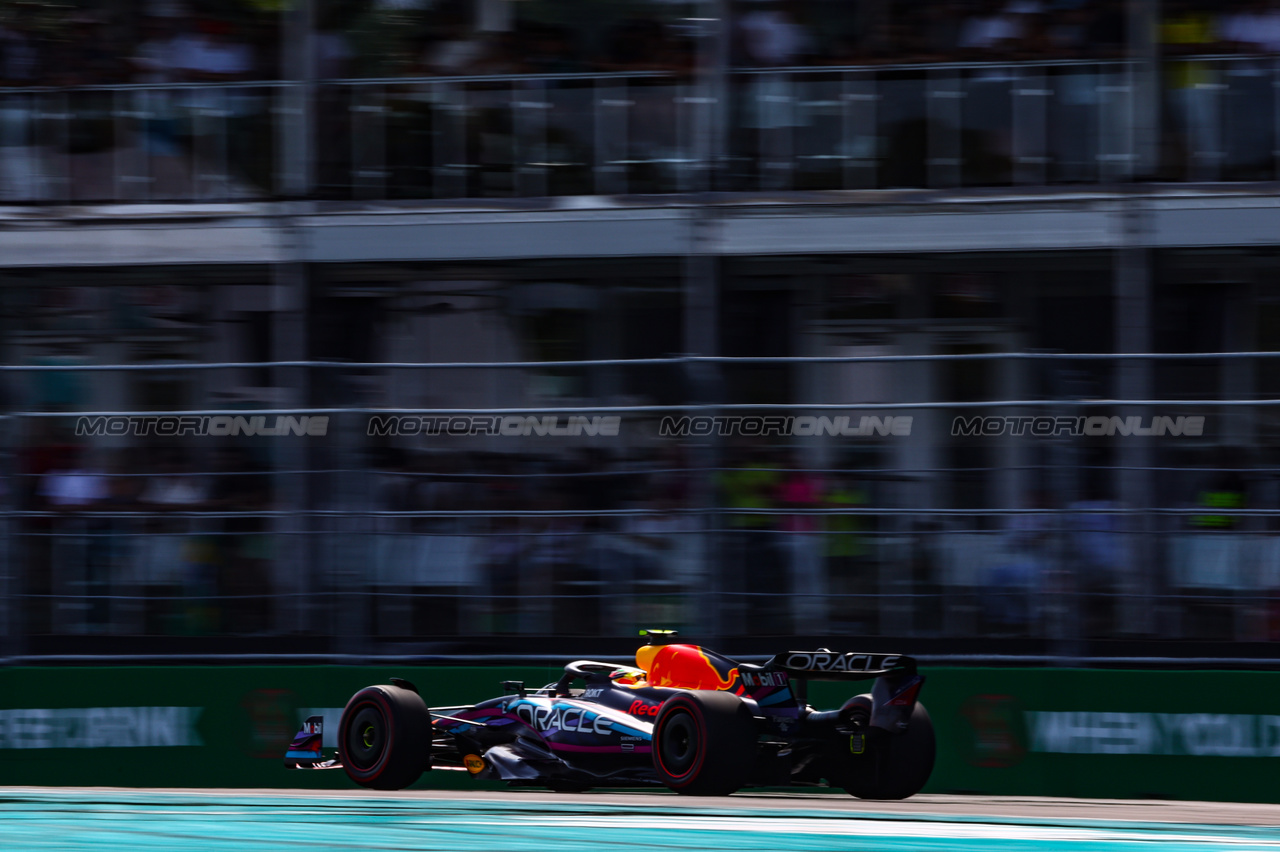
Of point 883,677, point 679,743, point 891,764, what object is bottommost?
point 891,764

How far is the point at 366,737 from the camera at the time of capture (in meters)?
7.36

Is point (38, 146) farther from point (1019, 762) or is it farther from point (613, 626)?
point (1019, 762)

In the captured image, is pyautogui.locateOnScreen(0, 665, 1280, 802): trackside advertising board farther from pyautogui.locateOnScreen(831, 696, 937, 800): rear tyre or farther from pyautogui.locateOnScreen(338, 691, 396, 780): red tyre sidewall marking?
pyautogui.locateOnScreen(831, 696, 937, 800): rear tyre

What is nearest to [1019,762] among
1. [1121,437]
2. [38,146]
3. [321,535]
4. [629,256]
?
[1121,437]

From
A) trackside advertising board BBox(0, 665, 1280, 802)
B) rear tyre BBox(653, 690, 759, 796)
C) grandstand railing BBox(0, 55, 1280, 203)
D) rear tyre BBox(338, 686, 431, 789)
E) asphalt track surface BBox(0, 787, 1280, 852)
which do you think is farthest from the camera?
grandstand railing BBox(0, 55, 1280, 203)

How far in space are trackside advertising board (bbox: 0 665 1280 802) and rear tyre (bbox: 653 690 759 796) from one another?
1157mm

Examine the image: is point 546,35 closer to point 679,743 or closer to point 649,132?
point 649,132

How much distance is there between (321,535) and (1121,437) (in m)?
3.46

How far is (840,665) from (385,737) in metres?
1.89

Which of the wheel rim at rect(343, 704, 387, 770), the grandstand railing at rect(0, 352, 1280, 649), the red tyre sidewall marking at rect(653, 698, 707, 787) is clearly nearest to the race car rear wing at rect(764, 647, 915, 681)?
the red tyre sidewall marking at rect(653, 698, 707, 787)

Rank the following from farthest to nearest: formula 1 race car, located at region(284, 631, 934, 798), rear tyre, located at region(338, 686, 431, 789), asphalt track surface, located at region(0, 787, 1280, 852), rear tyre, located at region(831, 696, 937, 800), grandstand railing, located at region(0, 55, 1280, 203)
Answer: grandstand railing, located at region(0, 55, 1280, 203)
rear tyre, located at region(338, 686, 431, 789)
rear tyre, located at region(831, 696, 937, 800)
formula 1 race car, located at region(284, 631, 934, 798)
asphalt track surface, located at region(0, 787, 1280, 852)

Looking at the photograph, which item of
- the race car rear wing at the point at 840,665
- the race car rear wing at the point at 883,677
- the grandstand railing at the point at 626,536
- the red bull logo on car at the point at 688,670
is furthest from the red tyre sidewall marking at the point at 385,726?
the race car rear wing at the point at 883,677

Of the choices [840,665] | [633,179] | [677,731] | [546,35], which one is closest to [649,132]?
[633,179]

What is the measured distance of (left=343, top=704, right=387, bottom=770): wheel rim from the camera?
23.9 ft
